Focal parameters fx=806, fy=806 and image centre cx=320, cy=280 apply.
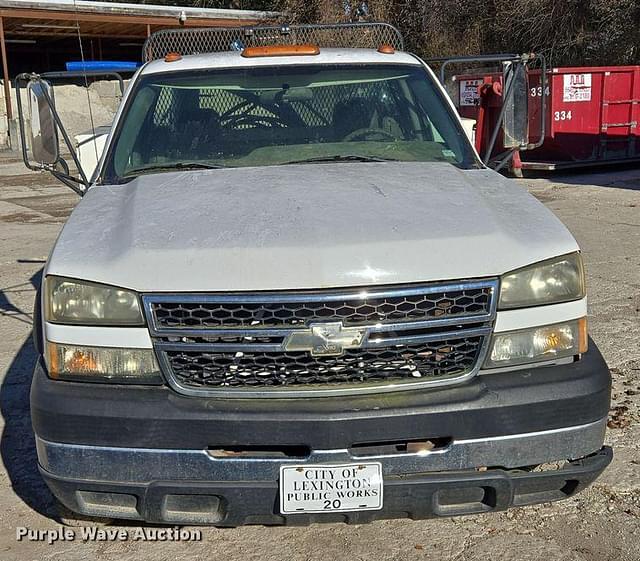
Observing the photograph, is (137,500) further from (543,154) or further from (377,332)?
(543,154)

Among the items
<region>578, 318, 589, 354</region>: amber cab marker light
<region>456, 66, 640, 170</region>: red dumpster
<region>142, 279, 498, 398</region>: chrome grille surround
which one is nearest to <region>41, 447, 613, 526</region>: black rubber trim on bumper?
<region>142, 279, 498, 398</region>: chrome grille surround

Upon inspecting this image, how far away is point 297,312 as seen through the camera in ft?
8.63

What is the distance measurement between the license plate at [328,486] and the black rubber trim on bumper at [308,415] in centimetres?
8

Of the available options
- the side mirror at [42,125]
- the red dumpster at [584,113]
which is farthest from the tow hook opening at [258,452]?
the red dumpster at [584,113]

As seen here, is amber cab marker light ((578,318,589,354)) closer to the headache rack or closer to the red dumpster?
the headache rack

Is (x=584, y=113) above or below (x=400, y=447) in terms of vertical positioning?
below

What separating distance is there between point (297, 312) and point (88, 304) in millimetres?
715

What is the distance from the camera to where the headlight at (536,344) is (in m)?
2.76

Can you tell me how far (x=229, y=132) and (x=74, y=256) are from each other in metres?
1.48

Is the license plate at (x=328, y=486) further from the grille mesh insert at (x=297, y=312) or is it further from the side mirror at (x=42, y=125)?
the side mirror at (x=42, y=125)

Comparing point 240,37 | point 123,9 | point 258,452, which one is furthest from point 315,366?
point 123,9

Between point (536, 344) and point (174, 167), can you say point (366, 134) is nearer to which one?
point (174, 167)

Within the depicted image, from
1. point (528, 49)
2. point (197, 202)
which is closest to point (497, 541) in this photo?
point (197, 202)

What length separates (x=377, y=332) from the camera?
265 centimetres
